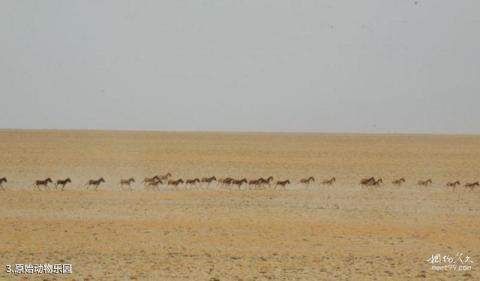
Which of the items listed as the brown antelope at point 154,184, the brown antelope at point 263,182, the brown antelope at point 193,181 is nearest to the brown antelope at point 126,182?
the brown antelope at point 154,184

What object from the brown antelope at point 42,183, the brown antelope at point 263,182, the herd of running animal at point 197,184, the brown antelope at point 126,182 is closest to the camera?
the brown antelope at point 42,183

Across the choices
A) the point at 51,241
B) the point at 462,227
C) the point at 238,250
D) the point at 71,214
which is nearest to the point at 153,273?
the point at 238,250

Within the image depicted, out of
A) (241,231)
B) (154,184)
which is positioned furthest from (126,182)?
(241,231)

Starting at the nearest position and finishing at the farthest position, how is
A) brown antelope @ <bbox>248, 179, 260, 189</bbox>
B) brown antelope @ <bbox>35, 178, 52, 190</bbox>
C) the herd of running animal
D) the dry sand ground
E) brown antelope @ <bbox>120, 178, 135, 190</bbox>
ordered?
the dry sand ground, brown antelope @ <bbox>35, 178, 52, 190</bbox>, the herd of running animal, brown antelope @ <bbox>120, 178, 135, 190</bbox>, brown antelope @ <bbox>248, 179, 260, 189</bbox>

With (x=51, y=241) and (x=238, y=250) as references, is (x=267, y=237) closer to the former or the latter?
(x=238, y=250)

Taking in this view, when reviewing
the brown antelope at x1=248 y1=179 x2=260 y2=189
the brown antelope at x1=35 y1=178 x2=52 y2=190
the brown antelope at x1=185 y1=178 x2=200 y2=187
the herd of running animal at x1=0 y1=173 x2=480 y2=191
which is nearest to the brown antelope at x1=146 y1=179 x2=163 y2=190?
the herd of running animal at x1=0 y1=173 x2=480 y2=191

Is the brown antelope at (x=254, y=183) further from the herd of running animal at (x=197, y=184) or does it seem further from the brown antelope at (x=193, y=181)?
the brown antelope at (x=193, y=181)

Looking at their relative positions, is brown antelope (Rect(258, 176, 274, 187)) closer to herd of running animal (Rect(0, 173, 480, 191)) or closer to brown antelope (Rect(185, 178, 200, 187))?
herd of running animal (Rect(0, 173, 480, 191))

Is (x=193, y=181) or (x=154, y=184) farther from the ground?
(x=193, y=181)

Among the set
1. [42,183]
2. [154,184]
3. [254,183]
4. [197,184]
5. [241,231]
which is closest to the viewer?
[241,231]

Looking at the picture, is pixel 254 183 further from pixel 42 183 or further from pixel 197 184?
pixel 42 183

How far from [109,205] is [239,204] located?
4.01m

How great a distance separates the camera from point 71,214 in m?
17.8

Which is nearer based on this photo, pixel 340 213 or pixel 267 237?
pixel 267 237
